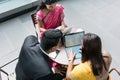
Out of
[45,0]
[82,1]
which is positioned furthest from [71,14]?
[45,0]

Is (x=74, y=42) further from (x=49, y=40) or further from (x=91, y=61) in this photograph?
(x=91, y=61)

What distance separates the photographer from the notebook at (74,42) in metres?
2.59

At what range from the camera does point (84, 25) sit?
4.09 m

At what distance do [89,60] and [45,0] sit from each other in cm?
110

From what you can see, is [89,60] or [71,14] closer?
[89,60]

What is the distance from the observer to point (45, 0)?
288cm

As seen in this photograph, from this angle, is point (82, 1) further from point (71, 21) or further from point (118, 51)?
point (118, 51)

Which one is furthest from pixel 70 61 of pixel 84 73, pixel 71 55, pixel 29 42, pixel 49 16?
pixel 49 16

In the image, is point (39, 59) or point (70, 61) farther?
point (70, 61)

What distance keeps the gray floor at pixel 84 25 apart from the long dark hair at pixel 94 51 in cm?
129

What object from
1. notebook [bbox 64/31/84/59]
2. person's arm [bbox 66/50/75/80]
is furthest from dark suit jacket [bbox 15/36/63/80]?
notebook [bbox 64/31/84/59]

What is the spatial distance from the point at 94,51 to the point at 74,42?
1.76ft

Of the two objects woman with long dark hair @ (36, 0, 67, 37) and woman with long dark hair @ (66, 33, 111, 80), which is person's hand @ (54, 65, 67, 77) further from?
woman with long dark hair @ (36, 0, 67, 37)

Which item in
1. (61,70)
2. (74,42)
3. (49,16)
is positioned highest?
(49,16)
